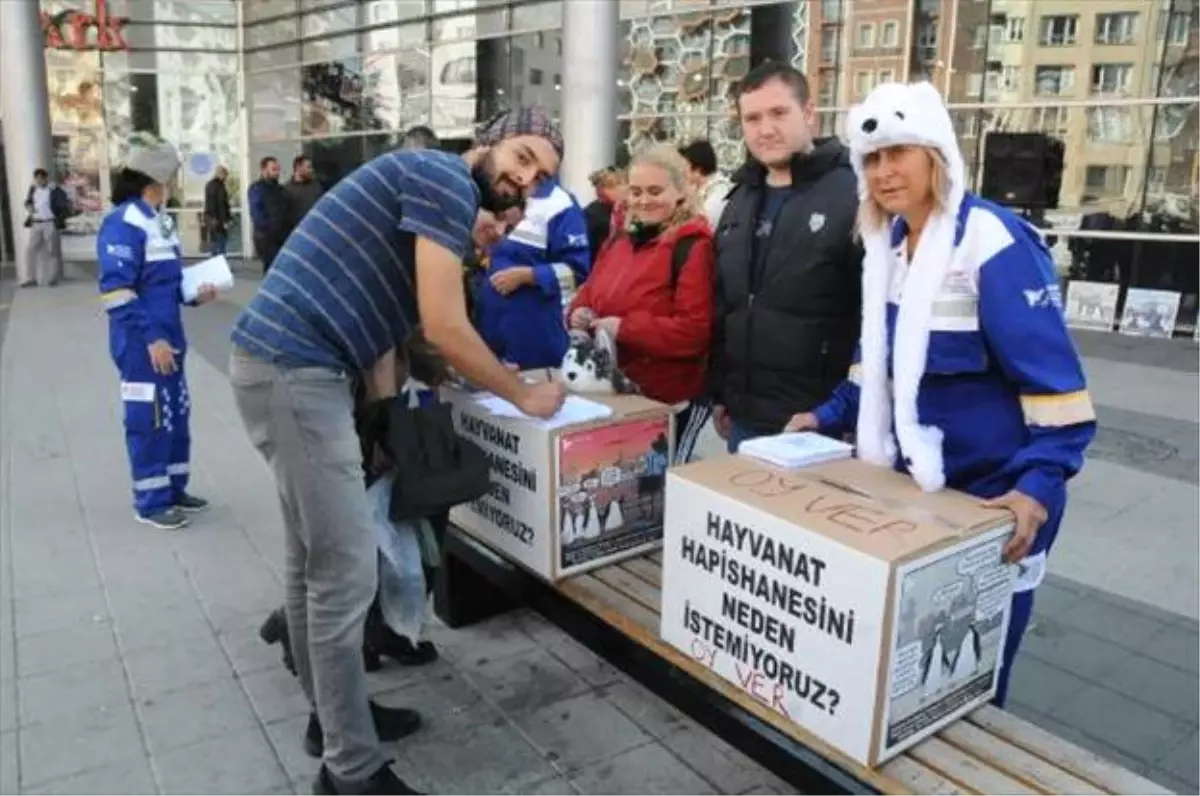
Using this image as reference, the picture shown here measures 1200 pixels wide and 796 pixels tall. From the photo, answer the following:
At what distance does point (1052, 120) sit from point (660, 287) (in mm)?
9775

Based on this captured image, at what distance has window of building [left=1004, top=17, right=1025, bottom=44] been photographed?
1123cm

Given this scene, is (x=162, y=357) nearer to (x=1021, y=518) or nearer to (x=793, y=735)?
(x=793, y=735)

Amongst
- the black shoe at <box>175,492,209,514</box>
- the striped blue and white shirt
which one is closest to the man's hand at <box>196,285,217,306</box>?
the black shoe at <box>175,492,209,514</box>

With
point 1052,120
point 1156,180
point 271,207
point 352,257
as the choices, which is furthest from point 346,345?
point 271,207

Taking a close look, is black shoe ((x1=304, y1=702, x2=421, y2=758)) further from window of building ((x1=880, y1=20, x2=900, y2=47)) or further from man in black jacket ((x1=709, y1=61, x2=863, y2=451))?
window of building ((x1=880, y1=20, x2=900, y2=47))

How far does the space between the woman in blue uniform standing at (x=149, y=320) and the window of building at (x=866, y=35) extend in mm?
9365

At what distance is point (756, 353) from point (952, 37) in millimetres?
10141

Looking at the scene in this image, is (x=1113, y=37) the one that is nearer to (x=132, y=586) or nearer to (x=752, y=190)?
(x=752, y=190)

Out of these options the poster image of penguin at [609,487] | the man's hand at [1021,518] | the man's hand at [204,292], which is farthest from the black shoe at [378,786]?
the man's hand at [204,292]

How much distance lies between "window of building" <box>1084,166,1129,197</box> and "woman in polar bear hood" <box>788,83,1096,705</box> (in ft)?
33.5

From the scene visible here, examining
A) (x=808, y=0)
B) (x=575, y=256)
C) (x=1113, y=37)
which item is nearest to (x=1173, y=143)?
(x=1113, y=37)

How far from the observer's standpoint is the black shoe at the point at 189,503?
4879 millimetres

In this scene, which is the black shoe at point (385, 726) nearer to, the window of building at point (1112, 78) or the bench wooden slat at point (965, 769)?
the bench wooden slat at point (965, 769)

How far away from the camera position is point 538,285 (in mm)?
3754
